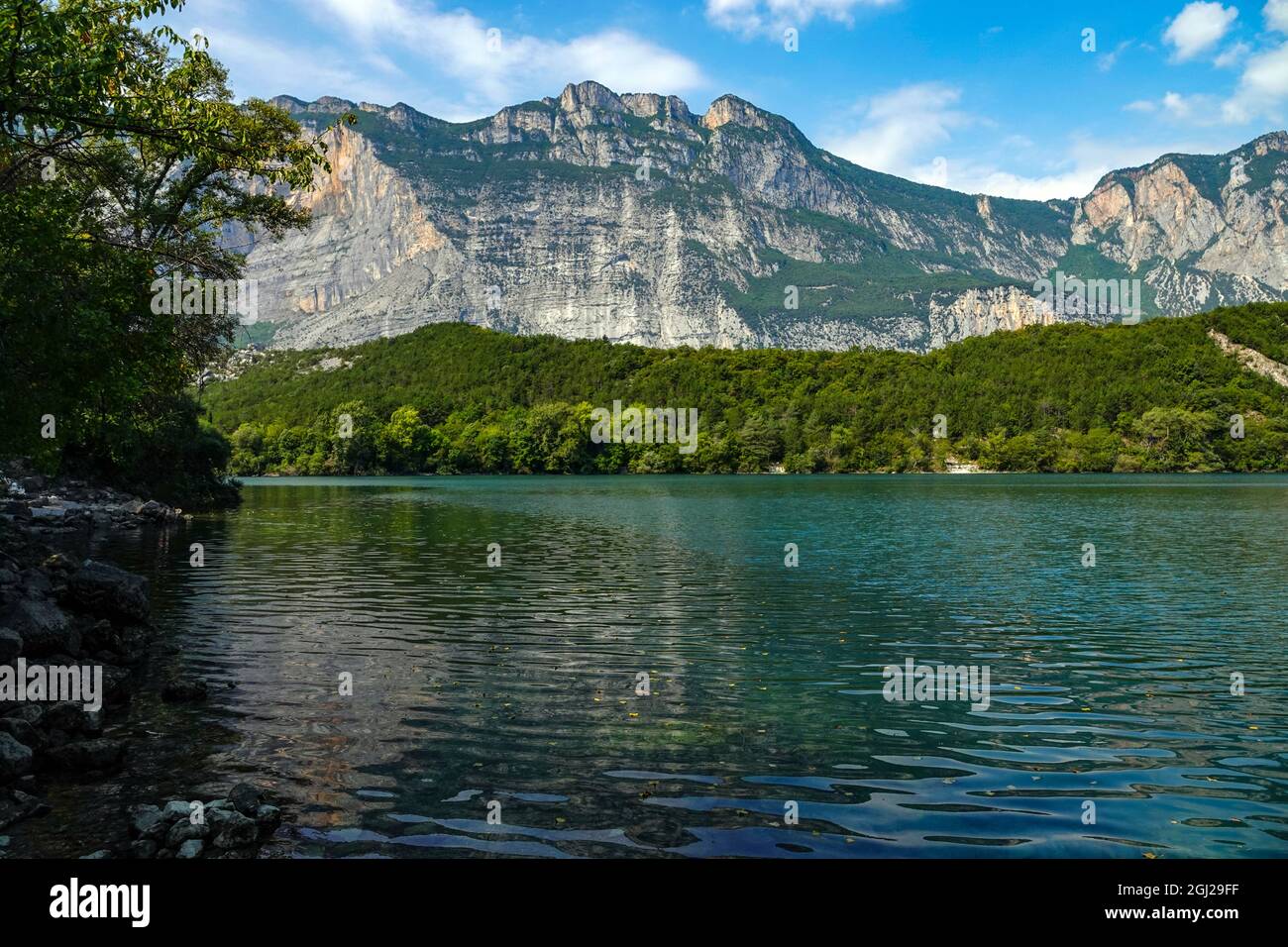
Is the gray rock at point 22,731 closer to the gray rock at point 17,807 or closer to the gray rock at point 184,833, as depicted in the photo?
the gray rock at point 17,807

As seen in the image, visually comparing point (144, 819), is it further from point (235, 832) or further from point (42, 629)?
point (42, 629)

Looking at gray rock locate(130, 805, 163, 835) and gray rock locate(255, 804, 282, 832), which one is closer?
gray rock locate(130, 805, 163, 835)

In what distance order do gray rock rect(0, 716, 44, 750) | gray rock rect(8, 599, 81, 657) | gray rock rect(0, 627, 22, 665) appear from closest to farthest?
gray rock rect(0, 716, 44, 750), gray rock rect(0, 627, 22, 665), gray rock rect(8, 599, 81, 657)

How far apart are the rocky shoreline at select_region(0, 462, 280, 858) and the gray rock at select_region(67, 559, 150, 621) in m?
0.03

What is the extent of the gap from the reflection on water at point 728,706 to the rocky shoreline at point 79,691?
0.69 metres

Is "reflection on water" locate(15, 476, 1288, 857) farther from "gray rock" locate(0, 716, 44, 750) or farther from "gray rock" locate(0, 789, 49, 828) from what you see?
"gray rock" locate(0, 716, 44, 750)

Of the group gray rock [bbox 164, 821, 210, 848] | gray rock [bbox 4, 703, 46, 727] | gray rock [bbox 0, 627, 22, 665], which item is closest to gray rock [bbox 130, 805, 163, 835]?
gray rock [bbox 164, 821, 210, 848]

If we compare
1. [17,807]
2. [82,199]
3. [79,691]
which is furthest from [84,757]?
[82,199]

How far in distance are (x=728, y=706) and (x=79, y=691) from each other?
12991mm

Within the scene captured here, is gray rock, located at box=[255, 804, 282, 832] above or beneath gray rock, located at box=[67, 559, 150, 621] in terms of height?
beneath

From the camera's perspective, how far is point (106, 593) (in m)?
23.4

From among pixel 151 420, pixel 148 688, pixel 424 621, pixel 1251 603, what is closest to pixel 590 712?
pixel 148 688

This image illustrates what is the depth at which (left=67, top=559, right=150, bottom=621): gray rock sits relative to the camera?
23.3 meters
